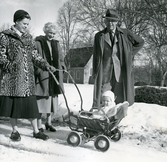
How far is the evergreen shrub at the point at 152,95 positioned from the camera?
706 cm

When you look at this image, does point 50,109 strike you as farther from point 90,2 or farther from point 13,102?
point 90,2

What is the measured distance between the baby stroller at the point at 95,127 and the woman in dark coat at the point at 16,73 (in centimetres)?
60

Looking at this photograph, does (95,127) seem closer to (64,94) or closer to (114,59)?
(64,94)

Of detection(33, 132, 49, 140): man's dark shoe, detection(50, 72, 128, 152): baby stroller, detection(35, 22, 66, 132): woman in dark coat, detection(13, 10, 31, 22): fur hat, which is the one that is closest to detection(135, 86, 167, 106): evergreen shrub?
detection(35, 22, 66, 132): woman in dark coat

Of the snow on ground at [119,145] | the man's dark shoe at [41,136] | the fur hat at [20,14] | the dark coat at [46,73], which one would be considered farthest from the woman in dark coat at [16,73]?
the dark coat at [46,73]

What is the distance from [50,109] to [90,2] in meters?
2.22

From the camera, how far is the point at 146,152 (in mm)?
3445

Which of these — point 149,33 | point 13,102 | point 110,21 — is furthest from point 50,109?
point 149,33

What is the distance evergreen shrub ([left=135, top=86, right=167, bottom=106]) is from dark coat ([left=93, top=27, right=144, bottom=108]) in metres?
3.29

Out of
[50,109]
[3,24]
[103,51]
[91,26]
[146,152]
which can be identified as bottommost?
[146,152]

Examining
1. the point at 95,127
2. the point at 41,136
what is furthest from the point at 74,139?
the point at 41,136

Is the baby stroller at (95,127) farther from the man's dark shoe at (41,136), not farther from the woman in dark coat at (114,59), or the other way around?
the woman in dark coat at (114,59)

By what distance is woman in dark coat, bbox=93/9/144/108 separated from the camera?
153 inches

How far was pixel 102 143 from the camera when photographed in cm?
328
